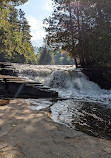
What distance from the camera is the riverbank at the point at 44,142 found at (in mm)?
2127

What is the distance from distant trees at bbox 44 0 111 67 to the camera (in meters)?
12.8

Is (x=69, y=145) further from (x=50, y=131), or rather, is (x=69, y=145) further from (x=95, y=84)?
(x=95, y=84)

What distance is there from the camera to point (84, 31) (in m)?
14.7

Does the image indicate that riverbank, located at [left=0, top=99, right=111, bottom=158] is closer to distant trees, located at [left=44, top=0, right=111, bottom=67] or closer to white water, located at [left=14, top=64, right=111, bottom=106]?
white water, located at [left=14, top=64, right=111, bottom=106]

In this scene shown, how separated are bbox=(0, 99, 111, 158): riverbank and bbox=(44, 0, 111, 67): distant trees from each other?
36.3 ft

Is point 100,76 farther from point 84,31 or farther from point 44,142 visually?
point 44,142

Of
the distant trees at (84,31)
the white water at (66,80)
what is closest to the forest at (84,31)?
the distant trees at (84,31)

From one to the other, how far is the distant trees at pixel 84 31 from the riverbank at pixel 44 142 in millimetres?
11063

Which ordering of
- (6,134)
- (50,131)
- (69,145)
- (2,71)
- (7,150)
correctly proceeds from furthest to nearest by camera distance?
(2,71) < (50,131) < (6,134) < (69,145) < (7,150)

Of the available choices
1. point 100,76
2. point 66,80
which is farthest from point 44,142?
point 100,76

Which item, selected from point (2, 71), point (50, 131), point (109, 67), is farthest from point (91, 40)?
point (50, 131)

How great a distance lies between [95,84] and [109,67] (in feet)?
6.97

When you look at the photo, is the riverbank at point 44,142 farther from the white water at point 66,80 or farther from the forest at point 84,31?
the forest at point 84,31

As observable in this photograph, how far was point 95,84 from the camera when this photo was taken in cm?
1333
